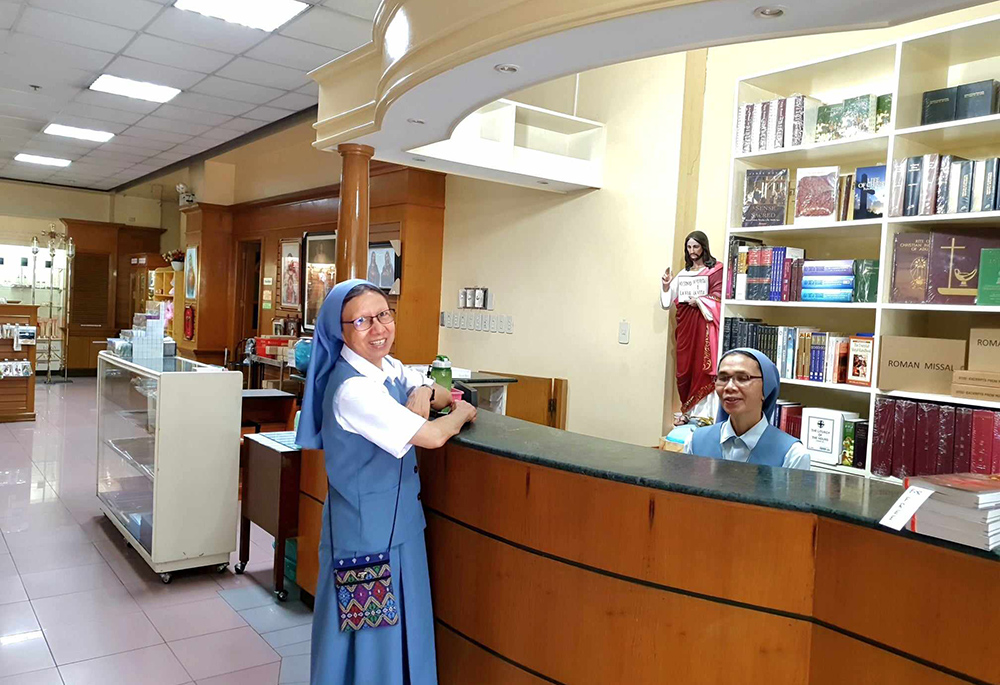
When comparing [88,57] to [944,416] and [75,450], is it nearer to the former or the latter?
[75,450]

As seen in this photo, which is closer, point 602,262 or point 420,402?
point 420,402

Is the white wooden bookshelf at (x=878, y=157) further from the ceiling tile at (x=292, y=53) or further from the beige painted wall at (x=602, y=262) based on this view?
the ceiling tile at (x=292, y=53)

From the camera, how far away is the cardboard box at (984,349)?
124 inches

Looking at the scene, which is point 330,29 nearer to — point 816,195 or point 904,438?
point 816,195

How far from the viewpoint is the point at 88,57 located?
6227 millimetres

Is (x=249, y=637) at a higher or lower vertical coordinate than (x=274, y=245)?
lower

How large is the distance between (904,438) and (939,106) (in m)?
1.48

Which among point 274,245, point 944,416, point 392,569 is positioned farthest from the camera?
point 274,245

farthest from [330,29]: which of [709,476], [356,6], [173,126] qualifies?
[709,476]

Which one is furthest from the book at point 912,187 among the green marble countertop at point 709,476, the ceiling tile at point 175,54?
the ceiling tile at point 175,54

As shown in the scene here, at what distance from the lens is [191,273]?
1110 centimetres

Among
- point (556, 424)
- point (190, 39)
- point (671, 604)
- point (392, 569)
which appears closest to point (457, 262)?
point (556, 424)

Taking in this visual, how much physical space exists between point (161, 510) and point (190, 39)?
3553mm

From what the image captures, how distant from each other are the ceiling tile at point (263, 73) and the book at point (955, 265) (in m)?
4.93
